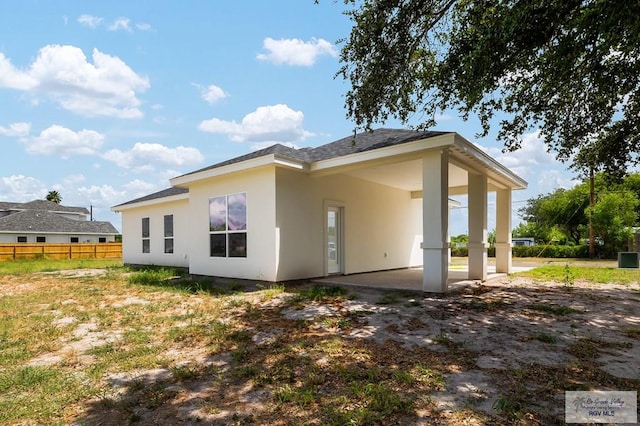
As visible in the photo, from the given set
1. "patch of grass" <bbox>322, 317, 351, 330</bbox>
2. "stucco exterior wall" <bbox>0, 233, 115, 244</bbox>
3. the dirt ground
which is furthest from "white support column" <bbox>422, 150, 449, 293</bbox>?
"stucco exterior wall" <bbox>0, 233, 115, 244</bbox>

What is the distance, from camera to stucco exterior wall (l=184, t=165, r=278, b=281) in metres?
8.32

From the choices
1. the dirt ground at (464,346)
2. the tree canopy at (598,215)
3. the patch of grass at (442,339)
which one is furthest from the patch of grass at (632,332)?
the tree canopy at (598,215)

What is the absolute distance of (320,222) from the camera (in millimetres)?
9359

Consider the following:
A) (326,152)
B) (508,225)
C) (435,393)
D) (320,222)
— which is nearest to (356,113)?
(326,152)

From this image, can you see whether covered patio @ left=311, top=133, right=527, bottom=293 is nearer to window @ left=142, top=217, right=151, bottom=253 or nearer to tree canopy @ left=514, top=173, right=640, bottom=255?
tree canopy @ left=514, top=173, right=640, bottom=255

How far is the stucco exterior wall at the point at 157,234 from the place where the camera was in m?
12.9

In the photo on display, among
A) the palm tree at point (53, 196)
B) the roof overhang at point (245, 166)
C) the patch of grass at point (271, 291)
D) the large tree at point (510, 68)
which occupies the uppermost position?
the palm tree at point (53, 196)

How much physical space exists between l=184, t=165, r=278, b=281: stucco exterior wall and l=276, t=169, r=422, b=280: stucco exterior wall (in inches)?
9.8

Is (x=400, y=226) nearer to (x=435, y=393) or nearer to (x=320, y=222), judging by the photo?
(x=320, y=222)

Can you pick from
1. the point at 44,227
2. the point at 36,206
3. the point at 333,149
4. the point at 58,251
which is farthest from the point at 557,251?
the point at 36,206

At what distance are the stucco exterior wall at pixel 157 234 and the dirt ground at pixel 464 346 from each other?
5930 millimetres

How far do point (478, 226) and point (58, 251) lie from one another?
84.4ft

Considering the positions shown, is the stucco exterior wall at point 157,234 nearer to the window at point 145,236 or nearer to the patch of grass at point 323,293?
the window at point 145,236

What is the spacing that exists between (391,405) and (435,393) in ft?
1.44
